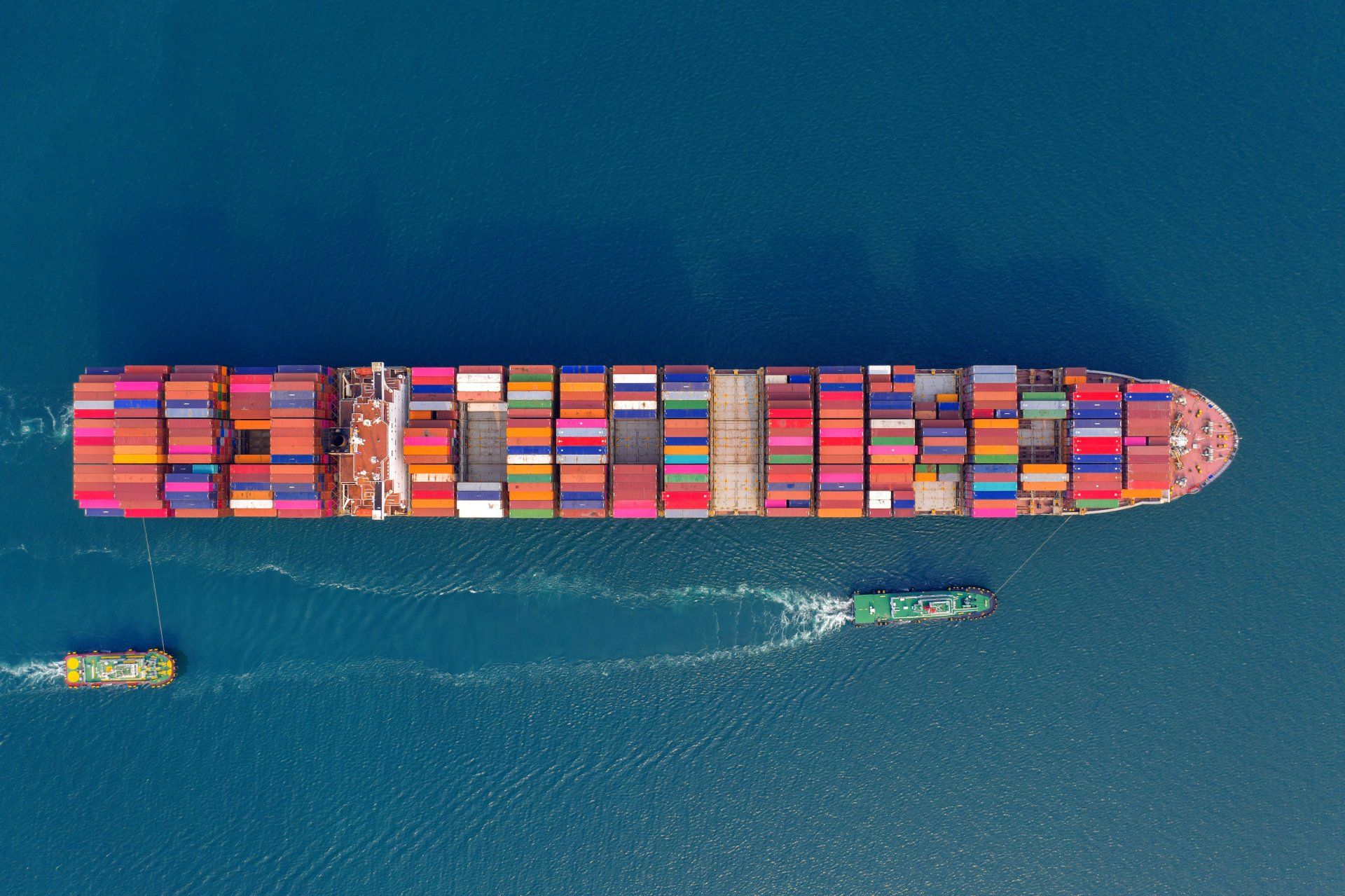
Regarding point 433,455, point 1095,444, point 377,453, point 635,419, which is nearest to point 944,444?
point 1095,444

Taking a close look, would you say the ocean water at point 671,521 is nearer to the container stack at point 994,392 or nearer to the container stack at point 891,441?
the container stack at point 891,441

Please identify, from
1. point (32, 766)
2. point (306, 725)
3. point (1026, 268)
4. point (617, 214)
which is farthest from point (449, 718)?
point (1026, 268)

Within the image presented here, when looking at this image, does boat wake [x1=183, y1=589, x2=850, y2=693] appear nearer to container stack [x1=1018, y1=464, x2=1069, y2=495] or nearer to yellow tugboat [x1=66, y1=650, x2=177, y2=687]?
yellow tugboat [x1=66, y1=650, x2=177, y2=687]

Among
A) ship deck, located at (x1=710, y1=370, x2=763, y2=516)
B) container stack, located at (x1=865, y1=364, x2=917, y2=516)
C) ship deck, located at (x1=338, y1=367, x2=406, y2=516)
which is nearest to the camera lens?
container stack, located at (x1=865, y1=364, x2=917, y2=516)

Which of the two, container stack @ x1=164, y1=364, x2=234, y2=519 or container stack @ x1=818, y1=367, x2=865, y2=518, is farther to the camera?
container stack @ x1=818, y1=367, x2=865, y2=518

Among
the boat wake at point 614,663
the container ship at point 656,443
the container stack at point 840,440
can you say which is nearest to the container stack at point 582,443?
the container ship at point 656,443

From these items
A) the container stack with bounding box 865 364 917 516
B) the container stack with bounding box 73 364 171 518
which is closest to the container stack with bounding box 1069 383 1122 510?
the container stack with bounding box 865 364 917 516
